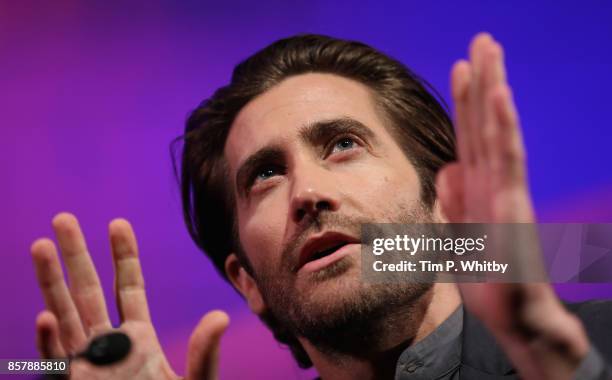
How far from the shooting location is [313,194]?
1127 mm

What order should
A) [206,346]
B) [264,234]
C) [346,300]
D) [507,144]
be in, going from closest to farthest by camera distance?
[507,144], [206,346], [346,300], [264,234]

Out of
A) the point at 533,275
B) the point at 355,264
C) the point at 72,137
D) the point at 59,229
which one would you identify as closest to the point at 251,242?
the point at 355,264

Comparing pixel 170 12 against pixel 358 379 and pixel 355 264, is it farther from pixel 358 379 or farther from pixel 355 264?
pixel 358 379

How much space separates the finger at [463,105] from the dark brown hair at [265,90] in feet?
2.05

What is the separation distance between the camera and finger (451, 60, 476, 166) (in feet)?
2.32

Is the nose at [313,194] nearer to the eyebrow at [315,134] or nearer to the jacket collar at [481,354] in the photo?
the eyebrow at [315,134]

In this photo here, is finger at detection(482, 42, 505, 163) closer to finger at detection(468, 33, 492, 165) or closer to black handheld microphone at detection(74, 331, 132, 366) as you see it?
finger at detection(468, 33, 492, 165)

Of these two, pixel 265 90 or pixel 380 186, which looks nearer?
pixel 380 186

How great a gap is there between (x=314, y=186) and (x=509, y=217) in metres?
0.52

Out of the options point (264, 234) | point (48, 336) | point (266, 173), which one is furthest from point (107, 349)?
point (266, 173)

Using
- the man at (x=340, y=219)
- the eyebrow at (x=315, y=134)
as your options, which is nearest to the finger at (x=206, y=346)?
the man at (x=340, y=219)

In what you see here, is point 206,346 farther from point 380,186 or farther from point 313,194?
point 380,186

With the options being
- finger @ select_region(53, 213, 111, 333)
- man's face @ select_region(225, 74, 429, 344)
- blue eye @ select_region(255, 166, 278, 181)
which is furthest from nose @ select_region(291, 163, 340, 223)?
finger @ select_region(53, 213, 111, 333)

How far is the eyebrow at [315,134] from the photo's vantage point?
1260 millimetres
